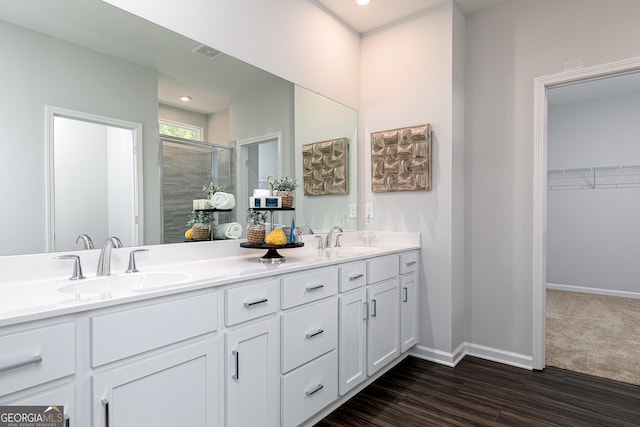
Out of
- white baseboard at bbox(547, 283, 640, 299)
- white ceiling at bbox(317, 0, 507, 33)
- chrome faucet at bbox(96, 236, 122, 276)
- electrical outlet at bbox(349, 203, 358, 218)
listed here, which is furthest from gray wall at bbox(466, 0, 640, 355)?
white baseboard at bbox(547, 283, 640, 299)

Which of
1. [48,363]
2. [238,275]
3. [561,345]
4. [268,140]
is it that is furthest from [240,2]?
[561,345]

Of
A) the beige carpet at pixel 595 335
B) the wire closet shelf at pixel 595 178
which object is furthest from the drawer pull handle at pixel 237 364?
the wire closet shelf at pixel 595 178

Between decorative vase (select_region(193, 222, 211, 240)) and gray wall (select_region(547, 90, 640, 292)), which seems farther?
gray wall (select_region(547, 90, 640, 292))

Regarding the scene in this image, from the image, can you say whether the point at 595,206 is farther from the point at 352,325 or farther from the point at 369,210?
the point at 352,325

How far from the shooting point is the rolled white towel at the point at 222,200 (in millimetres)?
2002

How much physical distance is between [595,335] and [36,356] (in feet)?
13.2

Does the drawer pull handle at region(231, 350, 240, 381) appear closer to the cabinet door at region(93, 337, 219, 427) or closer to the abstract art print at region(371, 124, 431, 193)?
→ the cabinet door at region(93, 337, 219, 427)

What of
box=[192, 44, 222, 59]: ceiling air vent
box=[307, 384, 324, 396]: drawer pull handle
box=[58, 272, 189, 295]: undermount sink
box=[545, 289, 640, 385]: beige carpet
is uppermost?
box=[192, 44, 222, 59]: ceiling air vent

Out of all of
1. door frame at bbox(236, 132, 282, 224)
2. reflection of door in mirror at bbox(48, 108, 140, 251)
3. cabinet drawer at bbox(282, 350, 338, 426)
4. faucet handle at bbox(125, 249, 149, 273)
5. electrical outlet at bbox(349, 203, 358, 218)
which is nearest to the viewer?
reflection of door in mirror at bbox(48, 108, 140, 251)

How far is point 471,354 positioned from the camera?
2889mm

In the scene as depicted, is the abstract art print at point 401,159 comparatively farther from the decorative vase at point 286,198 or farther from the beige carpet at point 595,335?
the beige carpet at point 595,335

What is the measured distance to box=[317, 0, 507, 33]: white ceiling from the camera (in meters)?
2.74

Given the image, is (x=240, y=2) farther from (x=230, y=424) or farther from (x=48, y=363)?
(x=230, y=424)

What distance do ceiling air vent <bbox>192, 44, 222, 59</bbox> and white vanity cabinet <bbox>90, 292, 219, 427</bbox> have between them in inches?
53.1
